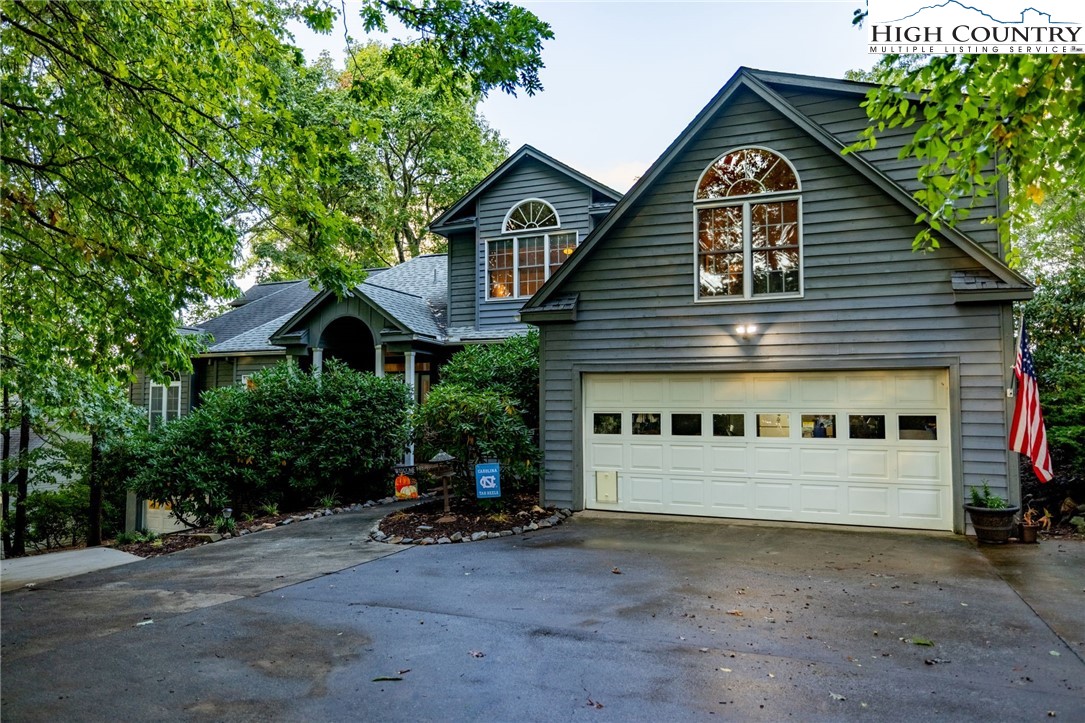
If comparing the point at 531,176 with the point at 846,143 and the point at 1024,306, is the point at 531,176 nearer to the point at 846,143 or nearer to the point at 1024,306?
the point at 846,143

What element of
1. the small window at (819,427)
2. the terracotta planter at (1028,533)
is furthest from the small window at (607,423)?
the terracotta planter at (1028,533)

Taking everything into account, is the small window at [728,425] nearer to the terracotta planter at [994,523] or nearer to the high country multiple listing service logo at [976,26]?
the terracotta planter at [994,523]

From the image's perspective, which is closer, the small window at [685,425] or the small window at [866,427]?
the small window at [866,427]

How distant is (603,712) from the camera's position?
354 centimetres

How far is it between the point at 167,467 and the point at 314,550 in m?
3.73

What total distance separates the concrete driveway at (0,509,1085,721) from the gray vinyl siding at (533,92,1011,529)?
86.1 inches

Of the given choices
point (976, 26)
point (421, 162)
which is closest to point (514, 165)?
point (976, 26)

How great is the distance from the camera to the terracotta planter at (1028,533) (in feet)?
24.6

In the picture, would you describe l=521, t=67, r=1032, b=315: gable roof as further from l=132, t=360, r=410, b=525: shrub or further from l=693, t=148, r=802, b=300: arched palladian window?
l=132, t=360, r=410, b=525: shrub

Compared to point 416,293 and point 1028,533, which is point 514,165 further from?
point 1028,533

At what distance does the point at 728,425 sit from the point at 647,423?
1.18 metres

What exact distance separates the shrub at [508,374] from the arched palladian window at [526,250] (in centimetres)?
248

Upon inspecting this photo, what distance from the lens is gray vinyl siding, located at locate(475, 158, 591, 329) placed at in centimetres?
1342

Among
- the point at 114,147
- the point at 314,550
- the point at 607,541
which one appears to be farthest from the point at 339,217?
the point at 607,541
